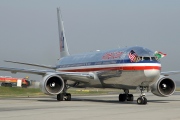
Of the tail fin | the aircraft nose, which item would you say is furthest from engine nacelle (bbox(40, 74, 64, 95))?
the tail fin

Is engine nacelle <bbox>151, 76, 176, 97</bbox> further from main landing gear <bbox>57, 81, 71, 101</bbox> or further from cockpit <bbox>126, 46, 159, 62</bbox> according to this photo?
main landing gear <bbox>57, 81, 71, 101</bbox>

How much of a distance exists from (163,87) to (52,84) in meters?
7.23

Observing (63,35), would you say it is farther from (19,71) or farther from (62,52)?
(19,71)

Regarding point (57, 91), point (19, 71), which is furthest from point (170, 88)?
point (19, 71)

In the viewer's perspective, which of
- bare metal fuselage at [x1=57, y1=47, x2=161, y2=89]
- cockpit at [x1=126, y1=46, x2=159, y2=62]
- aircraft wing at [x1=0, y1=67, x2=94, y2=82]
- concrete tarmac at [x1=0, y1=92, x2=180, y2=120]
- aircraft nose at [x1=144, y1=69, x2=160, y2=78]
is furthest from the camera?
aircraft wing at [x1=0, y1=67, x2=94, y2=82]

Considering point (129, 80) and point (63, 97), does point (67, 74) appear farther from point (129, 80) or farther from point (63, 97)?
point (129, 80)

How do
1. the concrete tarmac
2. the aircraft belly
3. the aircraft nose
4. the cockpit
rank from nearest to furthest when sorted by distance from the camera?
the concrete tarmac < the aircraft nose < the aircraft belly < the cockpit

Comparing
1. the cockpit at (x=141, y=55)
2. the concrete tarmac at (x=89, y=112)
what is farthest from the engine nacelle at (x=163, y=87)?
the concrete tarmac at (x=89, y=112)

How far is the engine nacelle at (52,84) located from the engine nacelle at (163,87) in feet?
19.7

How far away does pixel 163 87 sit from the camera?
25828mm

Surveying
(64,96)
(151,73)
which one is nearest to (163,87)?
(151,73)

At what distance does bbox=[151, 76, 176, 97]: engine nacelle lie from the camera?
999 inches

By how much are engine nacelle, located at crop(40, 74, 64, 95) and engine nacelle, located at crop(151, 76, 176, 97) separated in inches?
236

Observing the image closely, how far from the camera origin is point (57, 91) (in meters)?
25.9
